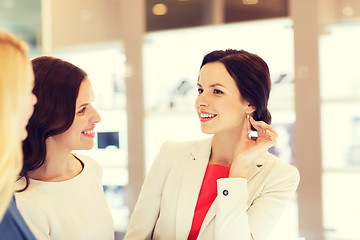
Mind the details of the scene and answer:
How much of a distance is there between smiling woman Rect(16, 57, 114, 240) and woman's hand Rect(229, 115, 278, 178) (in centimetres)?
58

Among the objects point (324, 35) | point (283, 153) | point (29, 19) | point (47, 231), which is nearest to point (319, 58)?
point (324, 35)

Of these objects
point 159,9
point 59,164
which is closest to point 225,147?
point 59,164

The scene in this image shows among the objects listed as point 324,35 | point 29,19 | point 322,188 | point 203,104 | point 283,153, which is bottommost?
point 322,188

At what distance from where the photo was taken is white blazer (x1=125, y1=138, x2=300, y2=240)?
57.6 inches

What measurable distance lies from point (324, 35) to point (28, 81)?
2.17m

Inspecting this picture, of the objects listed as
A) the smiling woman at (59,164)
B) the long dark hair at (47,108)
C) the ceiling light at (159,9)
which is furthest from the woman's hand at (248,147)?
the ceiling light at (159,9)

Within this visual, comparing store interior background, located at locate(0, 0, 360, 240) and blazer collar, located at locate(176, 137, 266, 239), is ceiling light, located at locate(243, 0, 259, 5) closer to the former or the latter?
store interior background, located at locate(0, 0, 360, 240)

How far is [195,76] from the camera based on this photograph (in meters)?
3.23

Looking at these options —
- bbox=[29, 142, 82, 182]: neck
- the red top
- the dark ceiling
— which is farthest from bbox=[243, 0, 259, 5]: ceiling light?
bbox=[29, 142, 82, 182]: neck

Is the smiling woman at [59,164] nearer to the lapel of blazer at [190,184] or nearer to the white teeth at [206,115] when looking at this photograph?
the lapel of blazer at [190,184]

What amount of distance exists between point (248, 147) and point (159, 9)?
1.81m

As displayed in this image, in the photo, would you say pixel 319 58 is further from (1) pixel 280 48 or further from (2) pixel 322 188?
(2) pixel 322 188

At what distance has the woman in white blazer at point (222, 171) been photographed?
1.52 m

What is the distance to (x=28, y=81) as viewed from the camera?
0.89 m
